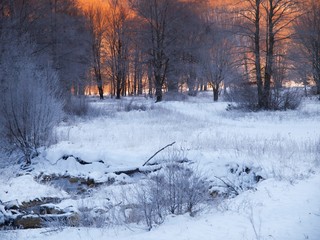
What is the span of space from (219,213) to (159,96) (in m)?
27.3

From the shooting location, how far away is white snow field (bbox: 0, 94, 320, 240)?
17.4ft

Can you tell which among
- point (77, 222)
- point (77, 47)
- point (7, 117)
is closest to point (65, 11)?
point (77, 47)

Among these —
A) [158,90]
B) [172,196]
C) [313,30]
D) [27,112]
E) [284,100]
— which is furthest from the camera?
[158,90]

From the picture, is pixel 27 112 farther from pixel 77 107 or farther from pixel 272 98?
pixel 272 98

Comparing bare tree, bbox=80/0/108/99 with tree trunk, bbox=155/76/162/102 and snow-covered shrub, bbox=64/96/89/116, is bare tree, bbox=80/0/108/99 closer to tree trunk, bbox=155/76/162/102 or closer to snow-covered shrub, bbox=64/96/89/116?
tree trunk, bbox=155/76/162/102

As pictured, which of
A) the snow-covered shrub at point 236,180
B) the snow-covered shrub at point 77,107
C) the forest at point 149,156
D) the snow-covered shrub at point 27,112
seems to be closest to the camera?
the forest at point 149,156

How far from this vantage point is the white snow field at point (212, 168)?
5.30m

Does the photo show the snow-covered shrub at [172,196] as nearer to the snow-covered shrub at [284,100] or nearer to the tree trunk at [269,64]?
the tree trunk at [269,64]

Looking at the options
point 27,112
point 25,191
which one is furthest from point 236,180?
point 27,112

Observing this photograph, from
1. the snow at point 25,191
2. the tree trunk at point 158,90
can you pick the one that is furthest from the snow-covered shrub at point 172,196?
the tree trunk at point 158,90

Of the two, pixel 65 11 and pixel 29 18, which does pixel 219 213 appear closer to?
pixel 29 18

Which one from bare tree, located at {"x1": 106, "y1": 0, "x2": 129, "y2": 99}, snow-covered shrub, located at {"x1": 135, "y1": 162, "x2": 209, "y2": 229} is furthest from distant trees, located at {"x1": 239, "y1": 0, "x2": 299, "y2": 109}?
bare tree, located at {"x1": 106, "y1": 0, "x2": 129, "y2": 99}

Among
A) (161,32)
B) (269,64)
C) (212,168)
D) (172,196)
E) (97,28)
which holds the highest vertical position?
(97,28)

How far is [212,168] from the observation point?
996 cm
